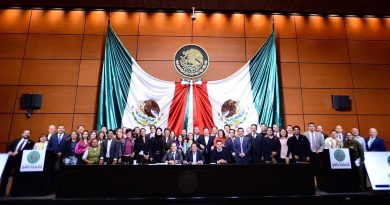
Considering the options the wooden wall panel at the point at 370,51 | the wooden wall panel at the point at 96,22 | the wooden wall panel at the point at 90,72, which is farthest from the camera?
the wooden wall panel at the point at 370,51

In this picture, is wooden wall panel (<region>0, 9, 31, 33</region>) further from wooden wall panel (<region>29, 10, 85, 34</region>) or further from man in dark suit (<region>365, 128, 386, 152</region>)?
man in dark suit (<region>365, 128, 386, 152</region>)

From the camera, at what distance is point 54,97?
291 inches

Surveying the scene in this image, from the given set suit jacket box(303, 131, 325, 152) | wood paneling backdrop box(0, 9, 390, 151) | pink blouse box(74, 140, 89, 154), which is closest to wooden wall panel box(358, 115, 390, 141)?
wood paneling backdrop box(0, 9, 390, 151)

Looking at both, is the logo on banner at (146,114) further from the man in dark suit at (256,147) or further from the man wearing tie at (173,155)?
the man in dark suit at (256,147)

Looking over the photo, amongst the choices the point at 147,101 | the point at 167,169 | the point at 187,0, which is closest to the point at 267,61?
the point at 187,0

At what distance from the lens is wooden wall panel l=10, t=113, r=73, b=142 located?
7133 millimetres

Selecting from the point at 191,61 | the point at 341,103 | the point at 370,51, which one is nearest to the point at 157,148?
the point at 191,61

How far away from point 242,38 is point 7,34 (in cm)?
687

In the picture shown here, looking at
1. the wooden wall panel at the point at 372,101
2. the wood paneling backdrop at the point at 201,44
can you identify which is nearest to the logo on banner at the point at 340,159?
the wood paneling backdrop at the point at 201,44

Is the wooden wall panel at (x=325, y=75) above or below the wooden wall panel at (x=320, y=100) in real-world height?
above

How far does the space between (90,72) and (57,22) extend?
1.91 m

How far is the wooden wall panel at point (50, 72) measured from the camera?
7.48 m

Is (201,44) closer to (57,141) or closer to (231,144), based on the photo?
(231,144)

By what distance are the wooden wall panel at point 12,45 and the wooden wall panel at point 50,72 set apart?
1.32 ft
